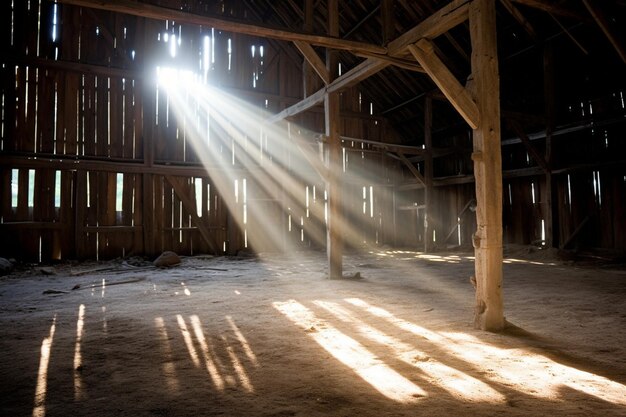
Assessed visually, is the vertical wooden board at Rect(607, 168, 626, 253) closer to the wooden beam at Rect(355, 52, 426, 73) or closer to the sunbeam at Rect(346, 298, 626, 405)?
the wooden beam at Rect(355, 52, 426, 73)

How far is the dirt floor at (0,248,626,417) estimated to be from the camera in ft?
7.93

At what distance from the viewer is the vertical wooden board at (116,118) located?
11680 millimetres

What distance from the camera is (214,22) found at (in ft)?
16.8

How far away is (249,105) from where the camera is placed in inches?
549

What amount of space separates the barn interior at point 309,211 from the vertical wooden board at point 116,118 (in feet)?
0.17

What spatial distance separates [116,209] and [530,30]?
1210 centimetres

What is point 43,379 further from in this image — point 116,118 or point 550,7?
point 116,118

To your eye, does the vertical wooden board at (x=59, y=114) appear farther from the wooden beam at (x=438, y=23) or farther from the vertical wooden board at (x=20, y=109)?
the wooden beam at (x=438, y=23)

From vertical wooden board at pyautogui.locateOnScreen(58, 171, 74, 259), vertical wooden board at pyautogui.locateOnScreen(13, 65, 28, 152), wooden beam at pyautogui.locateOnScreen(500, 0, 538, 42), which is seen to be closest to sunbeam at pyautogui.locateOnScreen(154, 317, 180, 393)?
vertical wooden board at pyautogui.locateOnScreen(58, 171, 74, 259)

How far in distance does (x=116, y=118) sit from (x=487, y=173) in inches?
428

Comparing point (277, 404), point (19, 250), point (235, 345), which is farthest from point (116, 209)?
point (277, 404)

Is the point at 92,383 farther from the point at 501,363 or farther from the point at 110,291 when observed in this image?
the point at 110,291

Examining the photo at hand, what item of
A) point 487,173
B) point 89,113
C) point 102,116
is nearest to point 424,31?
point 487,173

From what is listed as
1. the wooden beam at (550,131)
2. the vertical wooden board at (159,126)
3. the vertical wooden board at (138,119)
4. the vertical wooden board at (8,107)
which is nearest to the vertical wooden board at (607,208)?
the wooden beam at (550,131)
